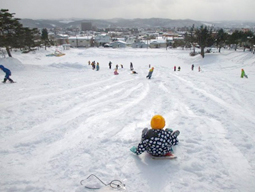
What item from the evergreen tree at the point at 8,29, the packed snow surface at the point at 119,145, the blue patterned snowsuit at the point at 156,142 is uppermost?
the evergreen tree at the point at 8,29

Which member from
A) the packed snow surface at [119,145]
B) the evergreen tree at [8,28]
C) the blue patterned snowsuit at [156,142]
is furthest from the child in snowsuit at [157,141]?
the evergreen tree at [8,28]

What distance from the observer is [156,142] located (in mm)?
3604

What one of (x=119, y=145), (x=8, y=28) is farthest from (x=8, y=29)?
(x=119, y=145)

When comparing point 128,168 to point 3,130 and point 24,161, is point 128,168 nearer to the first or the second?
point 24,161

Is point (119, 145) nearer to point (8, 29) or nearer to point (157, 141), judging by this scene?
point (157, 141)

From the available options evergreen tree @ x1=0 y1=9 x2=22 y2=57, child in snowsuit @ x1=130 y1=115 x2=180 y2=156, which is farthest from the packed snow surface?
evergreen tree @ x1=0 y1=9 x2=22 y2=57

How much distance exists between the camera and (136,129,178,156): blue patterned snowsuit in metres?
3.60

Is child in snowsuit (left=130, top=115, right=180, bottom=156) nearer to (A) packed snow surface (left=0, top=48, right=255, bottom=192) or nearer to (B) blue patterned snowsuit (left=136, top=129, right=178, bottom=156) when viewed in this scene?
(B) blue patterned snowsuit (left=136, top=129, right=178, bottom=156)

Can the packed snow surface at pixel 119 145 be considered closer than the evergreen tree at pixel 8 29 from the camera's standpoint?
Yes

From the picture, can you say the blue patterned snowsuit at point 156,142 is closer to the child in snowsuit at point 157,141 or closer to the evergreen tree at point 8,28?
the child in snowsuit at point 157,141

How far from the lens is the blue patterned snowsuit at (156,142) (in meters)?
3.60

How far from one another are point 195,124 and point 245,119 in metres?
1.78

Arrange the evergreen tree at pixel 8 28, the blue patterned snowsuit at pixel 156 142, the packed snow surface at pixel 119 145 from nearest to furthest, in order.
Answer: the packed snow surface at pixel 119 145
the blue patterned snowsuit at pixel 156 142
the evergreen tree at pixel 8 28

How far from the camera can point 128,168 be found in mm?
3514
